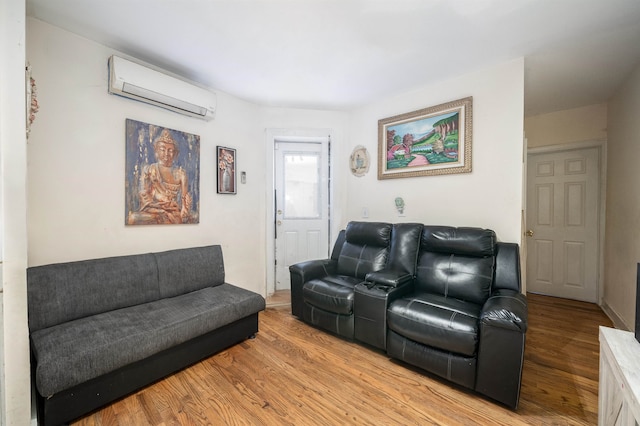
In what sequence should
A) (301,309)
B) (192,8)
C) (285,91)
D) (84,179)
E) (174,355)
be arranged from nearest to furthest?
(192,8)
(174,355)
(84,179)
(301,309)
(285,91)

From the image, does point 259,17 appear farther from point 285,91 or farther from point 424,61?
point 424,61

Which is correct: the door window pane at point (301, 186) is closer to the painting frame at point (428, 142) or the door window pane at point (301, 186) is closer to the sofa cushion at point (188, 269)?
the painting frame at point (428, 142)

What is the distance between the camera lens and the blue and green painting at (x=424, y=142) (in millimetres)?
2643

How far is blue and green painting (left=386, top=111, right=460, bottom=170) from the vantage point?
2643mm

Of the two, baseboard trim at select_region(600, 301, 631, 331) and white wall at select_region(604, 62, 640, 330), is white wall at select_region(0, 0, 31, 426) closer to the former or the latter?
white wall at select_region(604, 62, 640, 330)

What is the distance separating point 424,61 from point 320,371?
2.69m

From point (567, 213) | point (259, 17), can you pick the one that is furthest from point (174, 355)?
point (567, 213)

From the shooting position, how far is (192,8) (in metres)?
1.68

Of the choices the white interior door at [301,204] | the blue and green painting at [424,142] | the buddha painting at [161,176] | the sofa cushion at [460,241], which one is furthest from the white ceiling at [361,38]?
the sofa cushion at [460,241]

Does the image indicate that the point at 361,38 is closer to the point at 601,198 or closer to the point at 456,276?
the point at 456,276

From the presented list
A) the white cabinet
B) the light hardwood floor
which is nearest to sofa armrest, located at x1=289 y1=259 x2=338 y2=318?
the light hardwood floor

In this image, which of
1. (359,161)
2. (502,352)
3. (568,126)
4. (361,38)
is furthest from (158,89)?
(568,126)

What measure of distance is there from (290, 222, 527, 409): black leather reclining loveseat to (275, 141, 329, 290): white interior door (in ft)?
2.27

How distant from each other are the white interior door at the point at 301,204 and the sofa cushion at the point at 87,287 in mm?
1663
